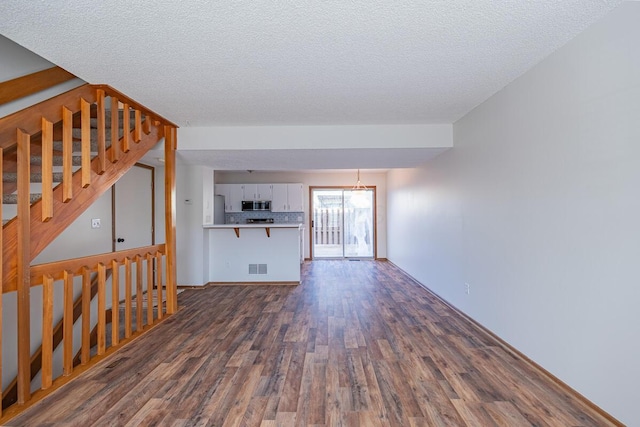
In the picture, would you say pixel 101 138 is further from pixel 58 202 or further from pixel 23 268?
pixel 23 268

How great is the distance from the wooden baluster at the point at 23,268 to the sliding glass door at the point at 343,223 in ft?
21.9

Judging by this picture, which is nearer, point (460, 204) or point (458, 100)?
point (458, 100)

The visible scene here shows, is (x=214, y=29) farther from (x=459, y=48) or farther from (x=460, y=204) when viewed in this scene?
(x=460, y=204)

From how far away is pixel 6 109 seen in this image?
2.79 metres

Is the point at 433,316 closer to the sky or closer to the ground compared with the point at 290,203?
closer to the ground

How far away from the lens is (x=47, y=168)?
7.41 feet

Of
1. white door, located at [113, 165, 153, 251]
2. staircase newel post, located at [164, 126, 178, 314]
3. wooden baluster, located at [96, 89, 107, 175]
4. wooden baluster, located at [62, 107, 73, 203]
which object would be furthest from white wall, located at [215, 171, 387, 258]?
wooden baluster, located at [62, 107, 73, 203]

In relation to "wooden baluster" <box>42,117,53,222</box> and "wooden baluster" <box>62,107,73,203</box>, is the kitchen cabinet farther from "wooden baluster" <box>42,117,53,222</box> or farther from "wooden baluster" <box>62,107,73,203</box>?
"wooden baluster" <box>42,117,53,222</box>

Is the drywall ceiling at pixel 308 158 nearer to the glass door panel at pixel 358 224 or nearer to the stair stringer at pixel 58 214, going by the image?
Result: the stair stringer at pixel 58 214

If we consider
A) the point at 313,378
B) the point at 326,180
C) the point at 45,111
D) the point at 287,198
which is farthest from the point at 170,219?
the point at 326,180

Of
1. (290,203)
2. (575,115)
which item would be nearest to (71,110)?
(575,115)

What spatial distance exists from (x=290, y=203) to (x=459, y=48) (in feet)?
20.2

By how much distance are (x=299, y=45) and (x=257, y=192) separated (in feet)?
19.8

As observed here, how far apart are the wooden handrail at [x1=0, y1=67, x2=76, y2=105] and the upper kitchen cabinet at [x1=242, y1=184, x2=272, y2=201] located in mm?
4811
